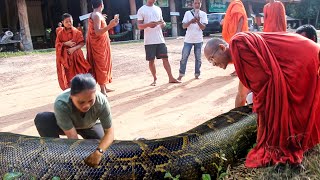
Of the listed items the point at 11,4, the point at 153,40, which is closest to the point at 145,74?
the point at 153,40

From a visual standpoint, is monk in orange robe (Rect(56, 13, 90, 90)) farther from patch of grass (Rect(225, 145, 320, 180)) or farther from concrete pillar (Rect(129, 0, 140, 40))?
concrete pillar (Rect(129, 0, 140, 40))

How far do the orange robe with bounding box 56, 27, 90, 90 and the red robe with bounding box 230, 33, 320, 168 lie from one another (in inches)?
161

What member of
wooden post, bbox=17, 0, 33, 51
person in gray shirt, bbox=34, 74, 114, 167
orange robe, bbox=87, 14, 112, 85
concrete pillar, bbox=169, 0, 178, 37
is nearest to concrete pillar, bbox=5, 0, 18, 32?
wooden post, bbox=17, 0, 33, 51

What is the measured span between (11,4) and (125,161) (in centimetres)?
1905

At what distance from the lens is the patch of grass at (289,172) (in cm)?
302

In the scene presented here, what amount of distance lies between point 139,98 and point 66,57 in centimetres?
155

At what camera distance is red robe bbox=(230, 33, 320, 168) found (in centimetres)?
311

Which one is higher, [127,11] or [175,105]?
[127,11]

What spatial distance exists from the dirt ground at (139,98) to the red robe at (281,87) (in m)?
1.91

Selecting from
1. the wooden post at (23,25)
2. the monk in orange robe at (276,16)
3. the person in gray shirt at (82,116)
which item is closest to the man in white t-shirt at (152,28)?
the monk in orange robe at (276,16)

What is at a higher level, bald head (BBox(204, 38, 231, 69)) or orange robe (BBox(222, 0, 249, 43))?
orange robe (BBox(222, 0, 249, 43))

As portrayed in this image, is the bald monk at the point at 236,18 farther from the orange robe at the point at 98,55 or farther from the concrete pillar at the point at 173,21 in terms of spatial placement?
the concrete pillar at the point at 173,21

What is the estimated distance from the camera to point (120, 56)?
13477mm

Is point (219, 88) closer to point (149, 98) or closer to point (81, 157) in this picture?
point (149, 98)
